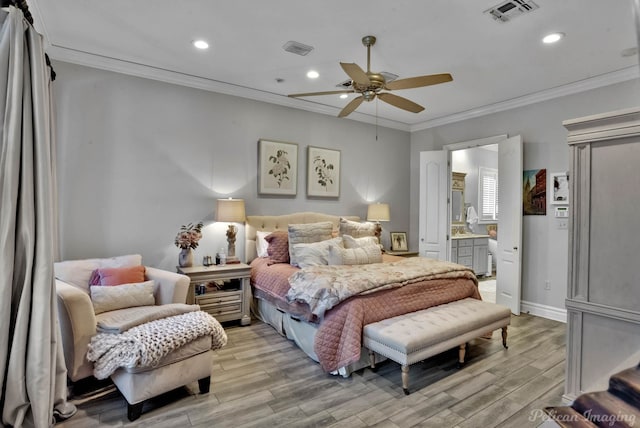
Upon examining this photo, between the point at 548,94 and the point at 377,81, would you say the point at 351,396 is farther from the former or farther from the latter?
the point at 548,94

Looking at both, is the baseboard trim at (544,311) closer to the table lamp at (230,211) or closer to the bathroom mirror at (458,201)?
the bathroom mirror at (458,201)

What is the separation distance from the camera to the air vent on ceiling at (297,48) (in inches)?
127

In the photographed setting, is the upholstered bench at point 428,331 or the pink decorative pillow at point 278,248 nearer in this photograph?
the upholstered bench at point 428,331

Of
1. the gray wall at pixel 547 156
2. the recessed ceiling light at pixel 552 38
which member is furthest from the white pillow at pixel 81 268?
the gray wall at pixel 547 156

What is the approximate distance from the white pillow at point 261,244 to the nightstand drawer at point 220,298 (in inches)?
23.2

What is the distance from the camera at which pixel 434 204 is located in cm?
563

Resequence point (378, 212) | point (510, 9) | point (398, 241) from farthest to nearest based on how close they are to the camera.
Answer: point (398, 241) < point (378, 212) < point (510, 9)

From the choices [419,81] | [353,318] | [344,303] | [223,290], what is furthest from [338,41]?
[223,290]

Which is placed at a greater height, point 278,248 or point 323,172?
point 323,172

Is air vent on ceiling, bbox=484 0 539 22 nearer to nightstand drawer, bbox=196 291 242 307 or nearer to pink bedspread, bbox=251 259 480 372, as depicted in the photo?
pink bedspread, bbox=251 259 480 372

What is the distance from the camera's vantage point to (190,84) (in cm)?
410

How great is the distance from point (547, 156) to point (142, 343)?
16.4ft

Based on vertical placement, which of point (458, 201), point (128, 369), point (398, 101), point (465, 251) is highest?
point (398, 101)

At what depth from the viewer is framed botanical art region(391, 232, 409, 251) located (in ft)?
19.6
